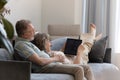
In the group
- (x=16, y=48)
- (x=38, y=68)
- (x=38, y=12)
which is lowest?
(x=38, y=68)

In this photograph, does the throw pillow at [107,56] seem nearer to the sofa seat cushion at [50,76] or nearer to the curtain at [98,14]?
the curtain at [98,14]

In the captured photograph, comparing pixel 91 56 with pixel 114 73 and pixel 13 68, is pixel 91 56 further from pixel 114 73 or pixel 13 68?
pixel 13 68

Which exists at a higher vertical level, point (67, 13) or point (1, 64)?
point (67, 13)

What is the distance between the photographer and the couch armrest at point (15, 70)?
2.21 m

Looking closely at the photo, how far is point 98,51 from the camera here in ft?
11.9

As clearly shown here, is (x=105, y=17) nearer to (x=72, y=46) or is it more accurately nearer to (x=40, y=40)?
(x=72, y=46)

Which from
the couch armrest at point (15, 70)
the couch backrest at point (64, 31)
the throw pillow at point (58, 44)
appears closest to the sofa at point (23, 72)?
the couch armrest at point (15, 70)

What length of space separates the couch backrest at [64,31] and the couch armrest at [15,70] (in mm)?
1993

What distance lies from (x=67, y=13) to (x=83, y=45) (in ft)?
5.45

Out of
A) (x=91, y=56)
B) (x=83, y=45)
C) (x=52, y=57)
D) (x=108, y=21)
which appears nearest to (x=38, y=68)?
(x=52, y=57)

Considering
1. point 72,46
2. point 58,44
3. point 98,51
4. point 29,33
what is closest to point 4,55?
point 29,33

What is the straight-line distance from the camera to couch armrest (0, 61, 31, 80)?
221 cm

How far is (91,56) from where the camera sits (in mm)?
3678

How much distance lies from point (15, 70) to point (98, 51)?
1631 mm
